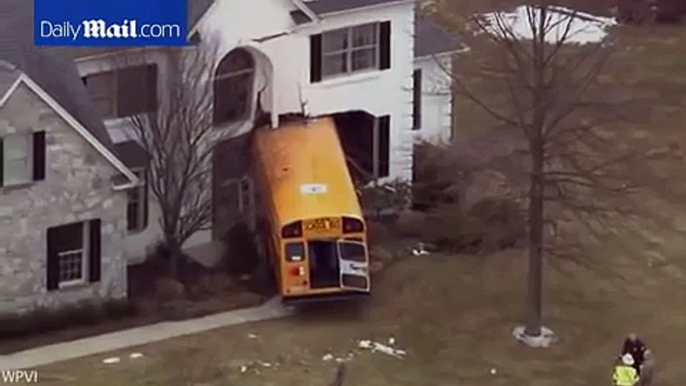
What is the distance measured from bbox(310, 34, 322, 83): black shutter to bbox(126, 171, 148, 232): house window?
18.6 feet

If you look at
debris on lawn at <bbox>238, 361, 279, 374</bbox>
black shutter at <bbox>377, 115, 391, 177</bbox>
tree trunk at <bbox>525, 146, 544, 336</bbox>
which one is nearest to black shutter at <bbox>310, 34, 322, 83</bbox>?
black shutter at <bbox>377, 115, 391, 177</bbox>

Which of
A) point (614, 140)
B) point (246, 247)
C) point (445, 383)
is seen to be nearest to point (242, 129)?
point (246, 247)

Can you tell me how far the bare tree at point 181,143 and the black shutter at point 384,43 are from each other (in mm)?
6000

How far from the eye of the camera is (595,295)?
133 feet

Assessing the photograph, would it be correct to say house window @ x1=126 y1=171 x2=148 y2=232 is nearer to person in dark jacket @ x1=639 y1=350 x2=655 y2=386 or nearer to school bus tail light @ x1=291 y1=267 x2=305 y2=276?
school bus tail light @ x1=291 y1=267 x2=305 y2=276

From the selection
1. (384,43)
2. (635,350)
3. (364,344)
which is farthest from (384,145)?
(635,350)

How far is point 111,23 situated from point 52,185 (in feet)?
15.2

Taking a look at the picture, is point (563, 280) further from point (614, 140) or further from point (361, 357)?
point (614, 140)

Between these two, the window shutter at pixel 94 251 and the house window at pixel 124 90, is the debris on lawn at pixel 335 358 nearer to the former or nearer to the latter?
the window shutter at pixel 94 251

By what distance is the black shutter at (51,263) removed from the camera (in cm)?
3725

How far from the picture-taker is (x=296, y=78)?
43406 millimetres

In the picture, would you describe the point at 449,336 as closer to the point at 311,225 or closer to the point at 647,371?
the point at 311,225

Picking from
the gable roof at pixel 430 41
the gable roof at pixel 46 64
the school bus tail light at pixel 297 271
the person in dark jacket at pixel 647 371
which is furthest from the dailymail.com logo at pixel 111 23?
the person in dark jacket at pixel 647 371

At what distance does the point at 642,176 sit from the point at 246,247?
13.2m
